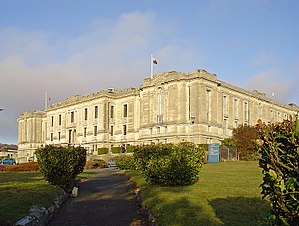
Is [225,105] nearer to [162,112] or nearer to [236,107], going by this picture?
[236,107]

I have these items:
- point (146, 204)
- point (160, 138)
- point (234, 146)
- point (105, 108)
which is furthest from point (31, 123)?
point (146, 204)

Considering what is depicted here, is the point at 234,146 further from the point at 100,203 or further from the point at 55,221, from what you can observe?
the point at 55,221

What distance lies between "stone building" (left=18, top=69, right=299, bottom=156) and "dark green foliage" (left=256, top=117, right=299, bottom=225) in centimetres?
5898

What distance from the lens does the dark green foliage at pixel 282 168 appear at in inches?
219

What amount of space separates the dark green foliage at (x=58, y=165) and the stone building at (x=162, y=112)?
44668 mm

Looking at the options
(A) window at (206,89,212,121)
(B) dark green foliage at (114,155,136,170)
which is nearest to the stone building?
(A) window at (206,89,212,121)

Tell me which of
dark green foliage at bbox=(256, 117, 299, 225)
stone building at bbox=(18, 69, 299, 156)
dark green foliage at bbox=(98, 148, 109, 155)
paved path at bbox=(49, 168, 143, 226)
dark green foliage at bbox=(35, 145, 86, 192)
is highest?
stone building at bbox=(18, 69, 299, 156)

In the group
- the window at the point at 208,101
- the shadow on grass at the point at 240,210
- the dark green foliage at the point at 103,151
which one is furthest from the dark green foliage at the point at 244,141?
the shadow on grass at the point at 240,210

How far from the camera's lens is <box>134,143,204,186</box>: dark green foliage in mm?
18984

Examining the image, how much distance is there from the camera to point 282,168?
5762 mm

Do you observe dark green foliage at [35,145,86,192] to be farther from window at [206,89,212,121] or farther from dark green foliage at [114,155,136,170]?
window at [206,89,212,121]

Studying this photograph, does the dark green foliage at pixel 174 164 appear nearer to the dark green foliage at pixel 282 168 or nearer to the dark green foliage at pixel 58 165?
the dark green foliage at pixel 58 165

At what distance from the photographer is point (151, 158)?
19844 millimetres

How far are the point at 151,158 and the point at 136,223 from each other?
23.1ft
